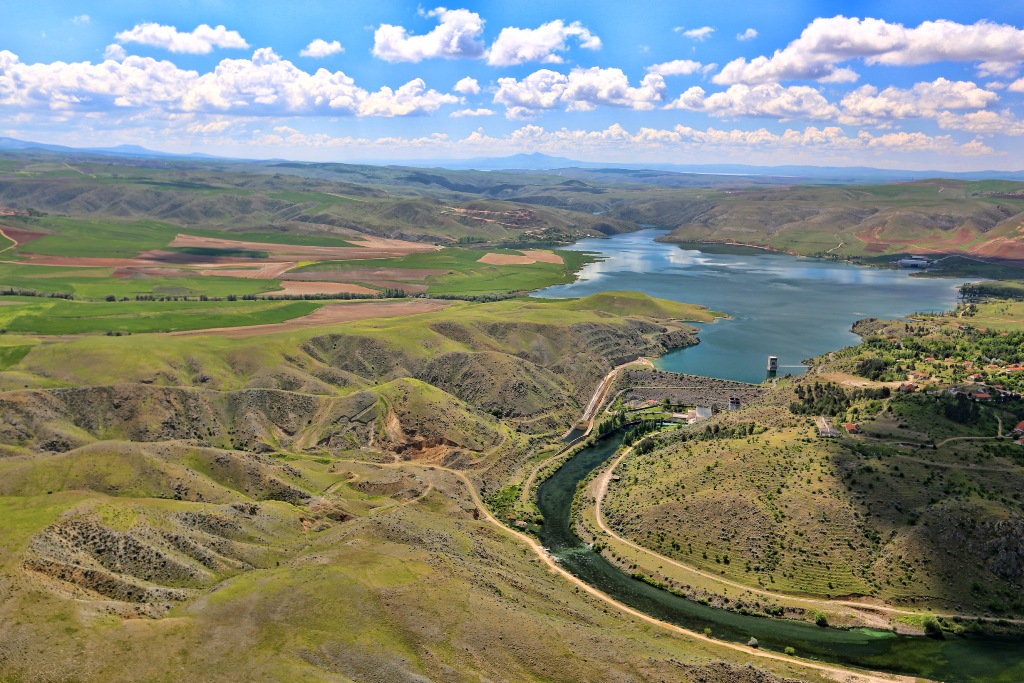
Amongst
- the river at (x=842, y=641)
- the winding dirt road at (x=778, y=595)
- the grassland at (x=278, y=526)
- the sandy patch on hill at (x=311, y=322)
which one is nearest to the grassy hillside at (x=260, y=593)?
the grassland at (x=278, y=526)

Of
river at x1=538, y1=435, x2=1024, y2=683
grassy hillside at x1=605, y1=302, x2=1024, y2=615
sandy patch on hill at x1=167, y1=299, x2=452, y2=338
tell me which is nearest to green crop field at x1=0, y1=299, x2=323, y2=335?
sandy patch on hill at x1=167, y1=299, x2=452, y2=338

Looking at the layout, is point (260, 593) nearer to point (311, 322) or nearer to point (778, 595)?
point (778, 595)

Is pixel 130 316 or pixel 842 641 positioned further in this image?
pixel 130 316

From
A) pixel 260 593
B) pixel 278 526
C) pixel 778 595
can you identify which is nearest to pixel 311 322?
pixel 278 526

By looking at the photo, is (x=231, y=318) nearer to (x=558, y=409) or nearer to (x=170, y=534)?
(x=558, y=409)

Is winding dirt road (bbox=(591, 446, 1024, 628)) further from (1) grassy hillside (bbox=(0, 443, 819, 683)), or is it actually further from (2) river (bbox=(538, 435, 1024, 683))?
(1) grassy hillside (bbox=(0, 443, 819, 683))

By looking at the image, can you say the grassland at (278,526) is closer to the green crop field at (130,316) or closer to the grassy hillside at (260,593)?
the grassy hillside at (260,593)

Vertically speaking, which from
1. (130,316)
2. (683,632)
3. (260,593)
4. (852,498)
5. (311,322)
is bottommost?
(683,632)

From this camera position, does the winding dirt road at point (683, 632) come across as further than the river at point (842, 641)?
No
